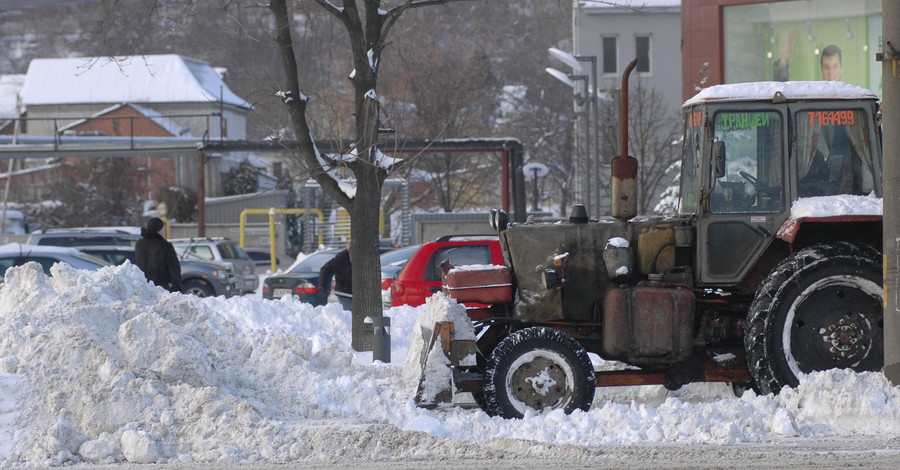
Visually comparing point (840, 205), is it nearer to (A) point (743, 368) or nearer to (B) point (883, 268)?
(B) point (883, 268)

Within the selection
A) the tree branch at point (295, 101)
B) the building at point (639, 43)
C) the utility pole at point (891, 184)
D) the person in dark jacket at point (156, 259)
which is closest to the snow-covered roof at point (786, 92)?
the utility pole at point (891, 184)

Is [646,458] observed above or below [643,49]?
below

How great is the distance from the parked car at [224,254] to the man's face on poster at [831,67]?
13606mm

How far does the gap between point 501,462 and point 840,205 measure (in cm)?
338

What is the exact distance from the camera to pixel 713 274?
29.1ft

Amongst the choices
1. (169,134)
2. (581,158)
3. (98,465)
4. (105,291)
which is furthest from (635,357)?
(169,134)

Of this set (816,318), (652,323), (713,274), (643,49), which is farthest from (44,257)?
(643,49)

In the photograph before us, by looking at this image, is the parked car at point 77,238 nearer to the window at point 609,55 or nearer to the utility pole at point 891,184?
the utility pole at point 891,184

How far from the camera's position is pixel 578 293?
9039 mm

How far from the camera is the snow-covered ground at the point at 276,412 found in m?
7.50

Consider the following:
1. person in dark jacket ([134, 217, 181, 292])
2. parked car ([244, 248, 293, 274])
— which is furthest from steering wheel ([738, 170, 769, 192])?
parked car ([244, 248, 293, 274])

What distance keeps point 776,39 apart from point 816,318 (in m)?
13.9

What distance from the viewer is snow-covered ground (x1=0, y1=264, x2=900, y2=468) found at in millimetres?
7504

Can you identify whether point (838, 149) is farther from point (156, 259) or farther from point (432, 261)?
point (156, 259)
